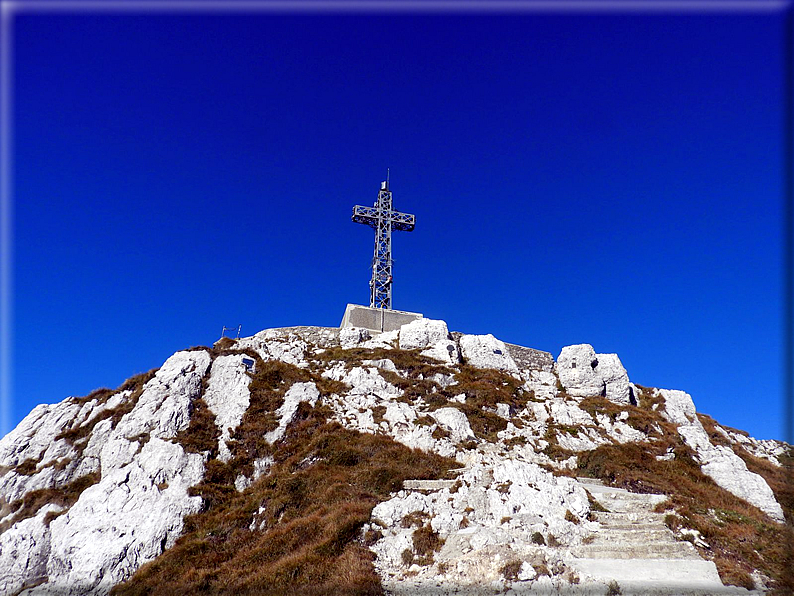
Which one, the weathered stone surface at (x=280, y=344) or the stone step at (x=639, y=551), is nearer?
the stone step at (x=639, y=551)

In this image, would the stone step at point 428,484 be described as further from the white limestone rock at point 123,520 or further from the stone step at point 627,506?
the white limestone rock at point 123,520

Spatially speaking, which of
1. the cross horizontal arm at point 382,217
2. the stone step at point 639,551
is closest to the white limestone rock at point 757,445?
the stone step at point 639,551

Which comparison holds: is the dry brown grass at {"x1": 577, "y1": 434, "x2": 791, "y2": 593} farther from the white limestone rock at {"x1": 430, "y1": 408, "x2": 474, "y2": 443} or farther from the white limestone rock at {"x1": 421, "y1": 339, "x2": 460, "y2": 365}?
the white limestone rock at {"x1": 421, "y1": 339, "x2": 460, "y2": 365}

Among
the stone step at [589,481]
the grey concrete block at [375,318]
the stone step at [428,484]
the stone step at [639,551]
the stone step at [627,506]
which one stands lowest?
the stone step at [639,551]

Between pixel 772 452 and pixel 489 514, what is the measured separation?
35724mm

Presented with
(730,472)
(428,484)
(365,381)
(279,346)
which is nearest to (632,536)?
(428,484)

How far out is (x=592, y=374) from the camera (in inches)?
1495

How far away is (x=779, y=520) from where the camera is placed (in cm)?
2331

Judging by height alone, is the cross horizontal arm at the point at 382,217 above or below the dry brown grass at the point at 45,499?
above

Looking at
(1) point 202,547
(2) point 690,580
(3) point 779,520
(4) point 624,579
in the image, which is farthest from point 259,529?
(3) point 779,520

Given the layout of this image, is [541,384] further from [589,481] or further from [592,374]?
[589,481]

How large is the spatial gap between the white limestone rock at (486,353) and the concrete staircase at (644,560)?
20815 mm

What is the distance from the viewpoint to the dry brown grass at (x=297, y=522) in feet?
53.5

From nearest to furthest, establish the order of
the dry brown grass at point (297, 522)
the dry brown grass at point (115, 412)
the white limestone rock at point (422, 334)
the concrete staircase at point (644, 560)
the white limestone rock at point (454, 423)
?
the concrete staircase at point (644, 560)
the dry brown grass at point (297, 522)
the white limestone rock at point (454, 423)
the dry brown grass at point (115, 412)
the white limestone rock at point (422, 334)
